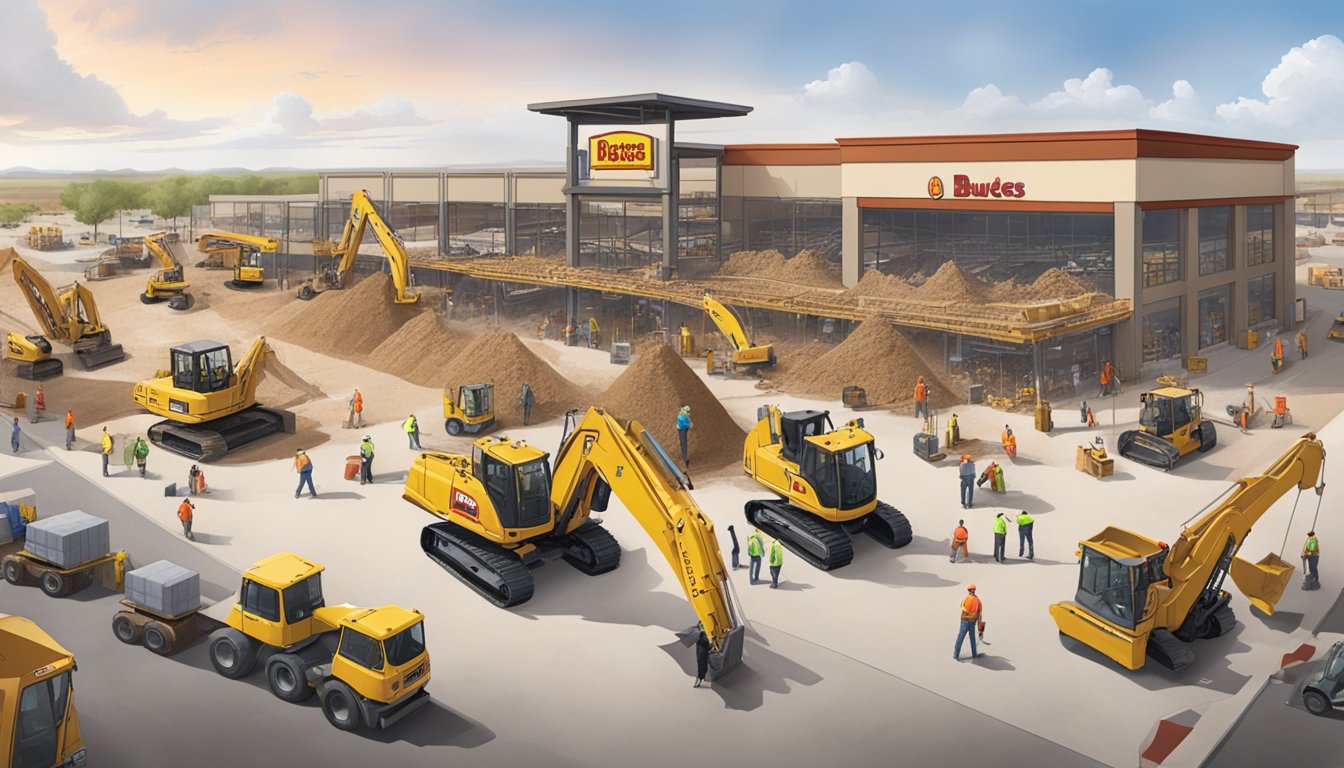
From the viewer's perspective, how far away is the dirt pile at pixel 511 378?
42812 millimetres

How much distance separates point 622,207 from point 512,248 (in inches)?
418

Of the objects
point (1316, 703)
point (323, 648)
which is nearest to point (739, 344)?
point (323, 648)

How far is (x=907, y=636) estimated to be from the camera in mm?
24312

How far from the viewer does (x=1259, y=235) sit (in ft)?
200

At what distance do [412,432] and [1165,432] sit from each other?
24.5 m

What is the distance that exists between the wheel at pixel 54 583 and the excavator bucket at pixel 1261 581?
85.8 feet

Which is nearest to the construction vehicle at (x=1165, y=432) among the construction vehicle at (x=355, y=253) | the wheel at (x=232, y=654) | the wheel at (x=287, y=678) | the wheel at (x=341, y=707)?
the wheel at (x=341, y=707)

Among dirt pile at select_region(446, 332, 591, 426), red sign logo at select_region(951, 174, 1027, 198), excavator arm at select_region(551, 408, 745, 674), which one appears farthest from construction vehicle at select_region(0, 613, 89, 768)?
red sign logo at select_region(951, 174, 1027, 198)

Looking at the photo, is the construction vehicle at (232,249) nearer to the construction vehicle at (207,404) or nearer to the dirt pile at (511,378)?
the dirt pile at (511,378)

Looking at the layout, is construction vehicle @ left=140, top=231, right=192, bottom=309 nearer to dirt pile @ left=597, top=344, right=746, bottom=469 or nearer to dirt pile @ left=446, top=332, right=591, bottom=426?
dirt pile @ left=446, top=332, right=591, bottom=426

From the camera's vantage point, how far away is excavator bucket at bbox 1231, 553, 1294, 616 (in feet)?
83.1

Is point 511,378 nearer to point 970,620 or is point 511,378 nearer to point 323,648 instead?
point 323,648

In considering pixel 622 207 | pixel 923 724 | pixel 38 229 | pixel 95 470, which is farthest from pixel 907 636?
pixel 38 229

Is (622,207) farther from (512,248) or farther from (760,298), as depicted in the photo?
(760,298)
